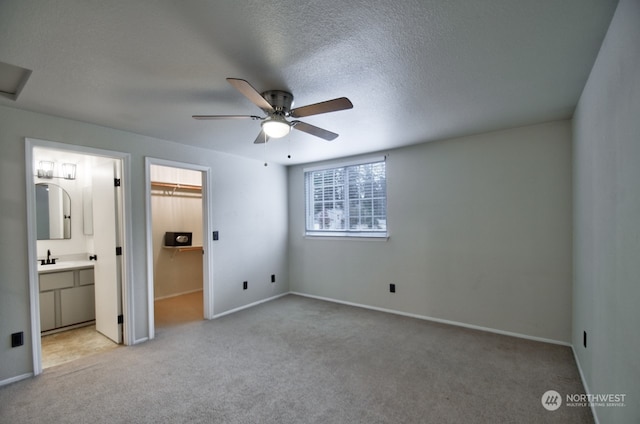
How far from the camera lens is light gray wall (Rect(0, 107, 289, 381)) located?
2.48m

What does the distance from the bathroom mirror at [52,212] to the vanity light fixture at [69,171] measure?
181mm

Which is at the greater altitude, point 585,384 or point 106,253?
point 106,253

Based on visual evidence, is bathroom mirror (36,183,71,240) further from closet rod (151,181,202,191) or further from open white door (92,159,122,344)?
closet rod (151,181,202,191)

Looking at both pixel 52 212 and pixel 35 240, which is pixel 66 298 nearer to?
pixel 52 212

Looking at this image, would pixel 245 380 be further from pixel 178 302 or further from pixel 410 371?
pixel 178 302

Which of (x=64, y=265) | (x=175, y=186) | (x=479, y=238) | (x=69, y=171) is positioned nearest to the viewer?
(x=479, y=238)

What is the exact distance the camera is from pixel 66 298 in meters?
3.70

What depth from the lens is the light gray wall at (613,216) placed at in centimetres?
126

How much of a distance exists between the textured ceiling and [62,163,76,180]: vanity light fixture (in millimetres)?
1786

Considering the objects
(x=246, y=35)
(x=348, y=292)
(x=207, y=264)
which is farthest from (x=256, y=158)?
(x=246, y=35)

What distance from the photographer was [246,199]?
4.59 metres

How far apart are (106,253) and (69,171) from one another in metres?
1.66

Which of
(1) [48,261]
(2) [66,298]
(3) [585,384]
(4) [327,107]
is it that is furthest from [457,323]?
(1) [48,261]

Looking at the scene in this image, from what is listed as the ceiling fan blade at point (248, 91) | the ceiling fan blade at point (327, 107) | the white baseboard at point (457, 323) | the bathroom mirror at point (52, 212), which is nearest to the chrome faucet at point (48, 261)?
the bathroom mirror at point (52, 212)
